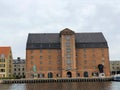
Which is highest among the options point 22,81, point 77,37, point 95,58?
point 77,37

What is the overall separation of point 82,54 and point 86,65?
489 cm

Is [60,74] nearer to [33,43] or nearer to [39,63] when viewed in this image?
[39,63]

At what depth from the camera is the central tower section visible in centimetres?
11369

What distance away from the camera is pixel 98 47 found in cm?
11744

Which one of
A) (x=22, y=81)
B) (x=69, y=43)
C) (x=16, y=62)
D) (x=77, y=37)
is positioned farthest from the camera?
(x=16, y=62)

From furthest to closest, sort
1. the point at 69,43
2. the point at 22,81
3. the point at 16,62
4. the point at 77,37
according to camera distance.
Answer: the point at 16,62 < the point at 77,37 < the point at 69,43 < the point at 22,81

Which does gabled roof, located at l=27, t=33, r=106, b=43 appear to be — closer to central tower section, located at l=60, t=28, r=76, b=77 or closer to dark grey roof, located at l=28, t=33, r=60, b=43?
dark grey roof, located at l=28, t=33, r=60, b=43

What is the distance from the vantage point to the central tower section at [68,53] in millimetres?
113688

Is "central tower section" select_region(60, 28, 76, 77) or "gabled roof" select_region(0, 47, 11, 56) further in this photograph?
"gabled roof" select_region(0, 47, 11, 56)

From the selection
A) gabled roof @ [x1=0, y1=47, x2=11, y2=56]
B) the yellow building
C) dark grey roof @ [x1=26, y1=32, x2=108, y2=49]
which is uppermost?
dark grey roof @ [x1=26, y1=32, x2=108, y2=49]

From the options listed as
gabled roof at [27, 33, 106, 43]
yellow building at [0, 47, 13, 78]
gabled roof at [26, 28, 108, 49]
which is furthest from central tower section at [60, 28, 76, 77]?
yellow building at [0, 47, 13, 78]

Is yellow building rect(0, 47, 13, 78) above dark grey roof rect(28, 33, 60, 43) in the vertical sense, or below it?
below

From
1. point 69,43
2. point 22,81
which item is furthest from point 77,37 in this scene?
point 22,81

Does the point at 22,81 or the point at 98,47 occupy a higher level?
the point at 98,47
